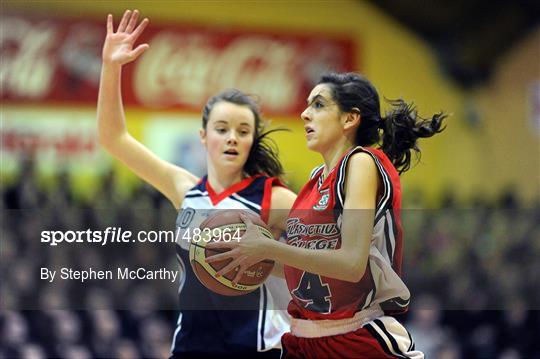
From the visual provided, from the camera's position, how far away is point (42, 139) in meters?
11.9

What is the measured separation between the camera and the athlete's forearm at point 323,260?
9.58 feet

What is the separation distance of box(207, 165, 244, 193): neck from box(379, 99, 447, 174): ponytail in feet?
2.87

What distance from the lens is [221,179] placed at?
159 inches

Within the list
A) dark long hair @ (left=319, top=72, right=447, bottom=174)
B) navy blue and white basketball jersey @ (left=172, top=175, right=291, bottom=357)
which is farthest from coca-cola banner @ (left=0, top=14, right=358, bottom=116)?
dark long hair @ (left=319, top=72, right=447, bottom=174)

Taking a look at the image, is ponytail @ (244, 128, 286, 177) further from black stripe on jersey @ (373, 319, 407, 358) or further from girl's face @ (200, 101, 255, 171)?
black stripe on jersey @ (373, 319, 407, 358)

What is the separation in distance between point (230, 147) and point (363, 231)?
44.3 inches

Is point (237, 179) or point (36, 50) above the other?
point (36, 50)

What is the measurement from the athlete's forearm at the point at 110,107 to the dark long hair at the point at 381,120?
1040mm

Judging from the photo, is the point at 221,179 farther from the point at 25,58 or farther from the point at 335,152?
the point at 25,58

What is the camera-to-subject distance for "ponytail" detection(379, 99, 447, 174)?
333cm

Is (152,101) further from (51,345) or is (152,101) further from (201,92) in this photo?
(51,345)

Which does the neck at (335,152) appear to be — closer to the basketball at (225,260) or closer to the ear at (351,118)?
the ear at (351,118)

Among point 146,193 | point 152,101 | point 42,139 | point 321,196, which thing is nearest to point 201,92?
point 152,101

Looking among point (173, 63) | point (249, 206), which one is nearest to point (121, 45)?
point (249, 206)
